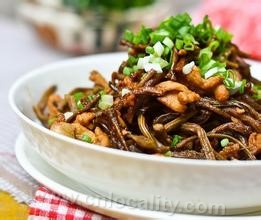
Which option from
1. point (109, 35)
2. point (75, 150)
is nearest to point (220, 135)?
point (75, 150)

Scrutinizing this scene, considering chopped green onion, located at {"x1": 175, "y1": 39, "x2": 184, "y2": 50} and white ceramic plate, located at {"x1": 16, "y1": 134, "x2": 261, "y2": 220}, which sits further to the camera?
chopped green onion, located at {"x1": 175, "y1": 39, "x2": 184, "y2": 50}

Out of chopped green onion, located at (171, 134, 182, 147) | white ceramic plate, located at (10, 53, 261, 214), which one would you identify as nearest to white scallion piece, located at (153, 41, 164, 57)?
chopped green onion, located at (171, 134, 182, 147)

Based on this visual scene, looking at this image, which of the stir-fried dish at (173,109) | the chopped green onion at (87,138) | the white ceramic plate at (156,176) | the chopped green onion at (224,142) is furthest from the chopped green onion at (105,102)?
the chopped green onion at (224,142)

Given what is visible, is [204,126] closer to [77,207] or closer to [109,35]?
[77,207]

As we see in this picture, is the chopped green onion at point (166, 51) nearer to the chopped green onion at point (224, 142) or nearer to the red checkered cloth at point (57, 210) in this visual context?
the chopped green onion at point (224, 142)

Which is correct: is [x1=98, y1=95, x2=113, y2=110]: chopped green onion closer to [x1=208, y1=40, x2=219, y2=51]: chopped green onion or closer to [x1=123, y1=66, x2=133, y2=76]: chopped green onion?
[x1=123, y1=66, x2=133, y2=76]: chopped green onion

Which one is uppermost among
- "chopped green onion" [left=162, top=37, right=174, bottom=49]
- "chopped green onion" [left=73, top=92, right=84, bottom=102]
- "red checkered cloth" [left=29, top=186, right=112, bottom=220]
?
"chopped green onion" [left=162, top=37, right=174, bottom=49]
